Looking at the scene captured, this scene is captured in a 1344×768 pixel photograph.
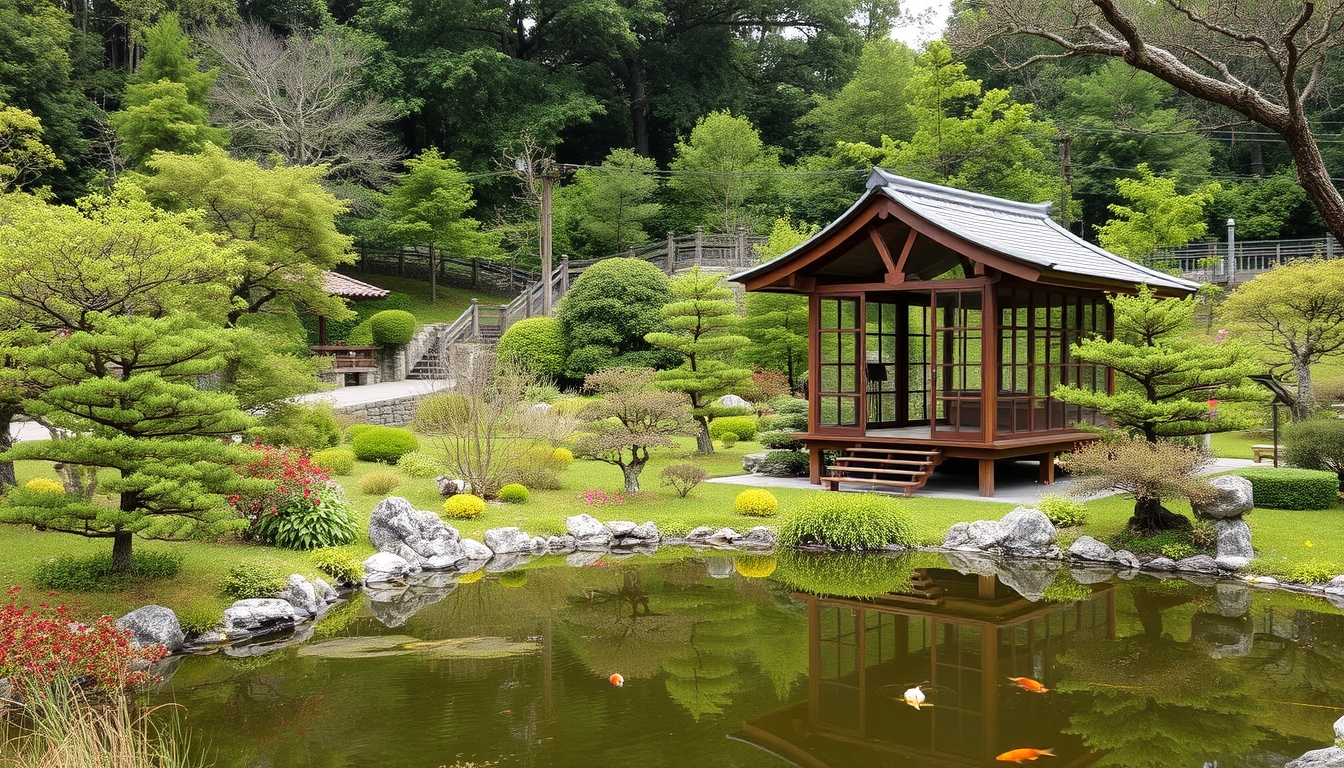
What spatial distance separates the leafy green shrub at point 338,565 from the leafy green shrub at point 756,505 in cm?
479

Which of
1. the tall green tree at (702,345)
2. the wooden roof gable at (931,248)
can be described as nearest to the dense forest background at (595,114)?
the tall green tree at (702,345)

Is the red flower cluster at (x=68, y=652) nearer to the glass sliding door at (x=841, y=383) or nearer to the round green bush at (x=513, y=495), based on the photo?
the round green bush at (x=513, y=495)

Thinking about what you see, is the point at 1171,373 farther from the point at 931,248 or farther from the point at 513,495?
the point at 513,495

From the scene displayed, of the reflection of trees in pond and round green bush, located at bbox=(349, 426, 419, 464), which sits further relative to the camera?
round green bush, located at bbox=(349, 426, 419, 464)

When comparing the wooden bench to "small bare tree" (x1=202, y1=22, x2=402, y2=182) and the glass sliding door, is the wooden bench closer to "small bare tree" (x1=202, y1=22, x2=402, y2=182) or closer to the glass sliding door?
the glass sliding door

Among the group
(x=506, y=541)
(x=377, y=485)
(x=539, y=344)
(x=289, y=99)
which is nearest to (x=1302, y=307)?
(x=506, y=541)

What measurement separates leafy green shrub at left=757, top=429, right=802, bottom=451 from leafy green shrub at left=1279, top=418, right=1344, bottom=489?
6.82m

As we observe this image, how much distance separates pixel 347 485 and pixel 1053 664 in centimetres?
986

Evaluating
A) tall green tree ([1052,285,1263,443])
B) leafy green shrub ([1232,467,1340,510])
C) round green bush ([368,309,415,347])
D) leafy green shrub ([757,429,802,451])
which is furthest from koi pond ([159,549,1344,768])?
round green bush ([368,309,415,347])

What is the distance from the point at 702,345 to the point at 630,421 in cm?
382

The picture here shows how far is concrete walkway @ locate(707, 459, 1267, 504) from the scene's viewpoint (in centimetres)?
1355

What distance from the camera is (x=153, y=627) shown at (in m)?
7.76

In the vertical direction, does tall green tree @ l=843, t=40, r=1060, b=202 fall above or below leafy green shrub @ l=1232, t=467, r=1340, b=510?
above

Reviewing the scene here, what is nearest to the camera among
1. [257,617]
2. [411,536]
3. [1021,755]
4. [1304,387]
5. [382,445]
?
[1021,755]
